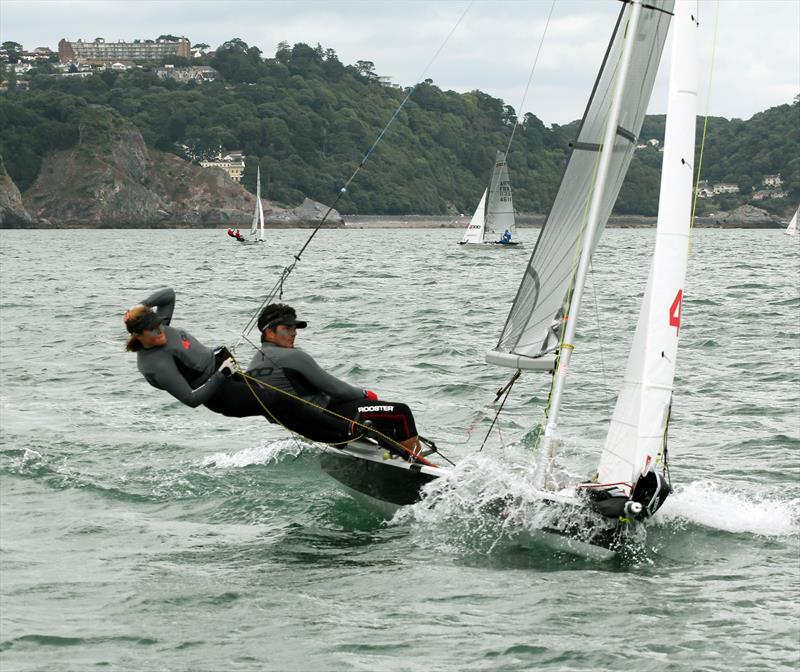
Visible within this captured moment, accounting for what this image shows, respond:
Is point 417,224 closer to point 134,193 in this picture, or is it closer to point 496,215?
point 134,193

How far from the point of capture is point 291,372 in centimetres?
736

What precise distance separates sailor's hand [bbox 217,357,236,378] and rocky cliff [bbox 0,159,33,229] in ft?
332

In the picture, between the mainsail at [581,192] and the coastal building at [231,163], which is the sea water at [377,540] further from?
the coastal building at [231,163]

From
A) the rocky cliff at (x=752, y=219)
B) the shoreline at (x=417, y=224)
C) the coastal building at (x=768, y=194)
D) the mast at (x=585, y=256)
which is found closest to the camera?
the mast at (x=585, y=256)

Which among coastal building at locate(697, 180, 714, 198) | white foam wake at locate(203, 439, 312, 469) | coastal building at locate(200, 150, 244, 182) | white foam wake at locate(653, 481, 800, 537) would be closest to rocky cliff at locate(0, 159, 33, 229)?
coastal building at locate(200, 150, 244, 182)

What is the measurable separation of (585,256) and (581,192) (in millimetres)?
706

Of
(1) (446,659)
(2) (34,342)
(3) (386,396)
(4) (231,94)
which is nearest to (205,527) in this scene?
(1) (446,659)

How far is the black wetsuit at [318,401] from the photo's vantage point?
734 centimetres

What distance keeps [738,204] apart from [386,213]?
1862 inches

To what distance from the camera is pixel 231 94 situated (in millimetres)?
147875

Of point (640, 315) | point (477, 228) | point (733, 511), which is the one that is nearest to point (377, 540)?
point (640, 315)

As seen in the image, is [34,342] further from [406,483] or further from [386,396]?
[406,483]

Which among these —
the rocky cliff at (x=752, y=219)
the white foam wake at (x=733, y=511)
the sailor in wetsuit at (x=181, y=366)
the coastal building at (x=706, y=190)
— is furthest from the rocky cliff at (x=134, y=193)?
the white foam wake at (x=733, y=511)

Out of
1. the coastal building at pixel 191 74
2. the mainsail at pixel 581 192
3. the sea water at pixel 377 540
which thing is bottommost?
the sea water at pixel 377 540
